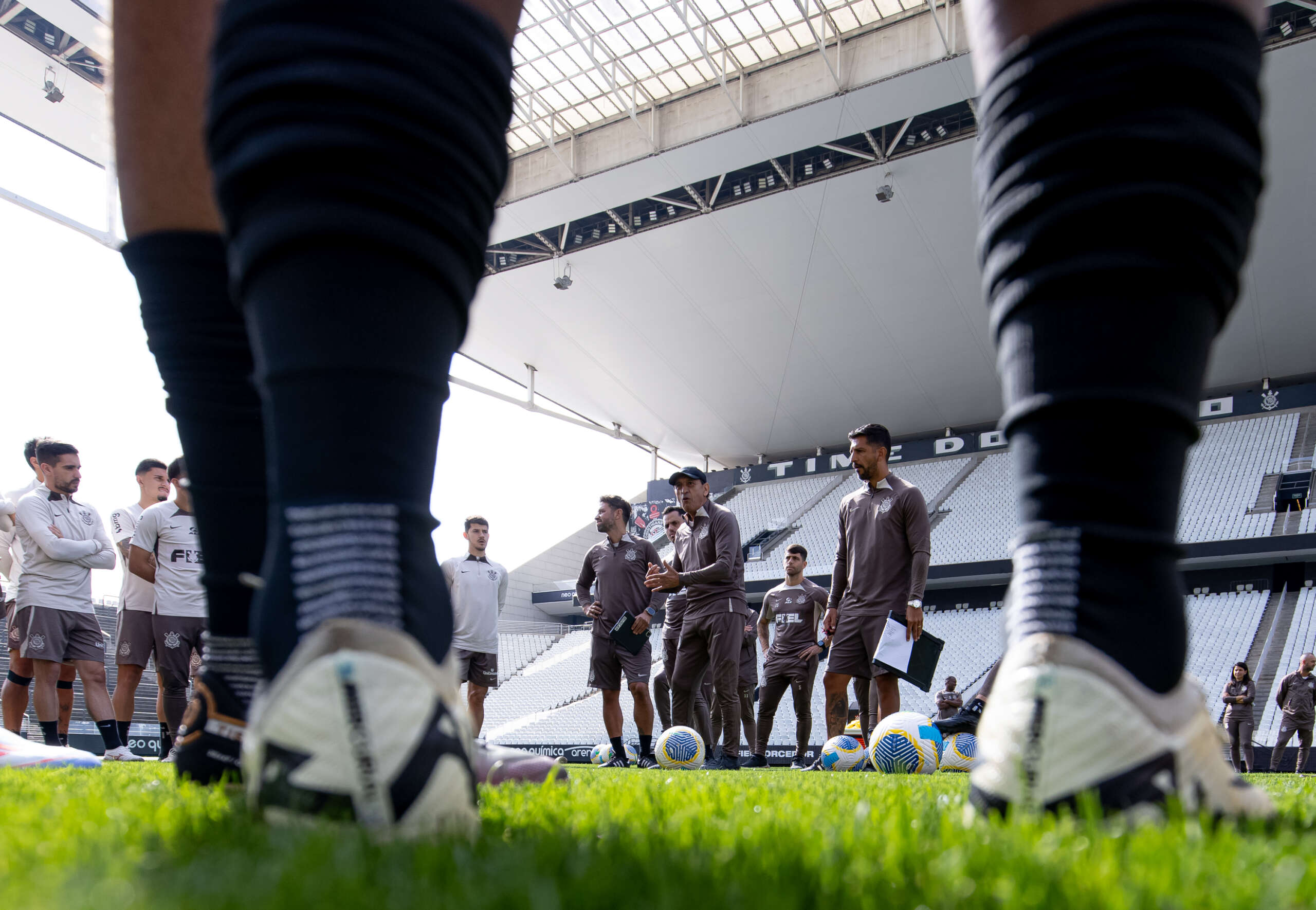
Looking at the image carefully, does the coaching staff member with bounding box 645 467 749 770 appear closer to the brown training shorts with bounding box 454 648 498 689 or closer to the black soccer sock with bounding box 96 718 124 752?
the brown training shorts with bounding box 454 648 498 689

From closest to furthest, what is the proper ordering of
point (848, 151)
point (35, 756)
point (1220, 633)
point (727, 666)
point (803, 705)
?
point (35, 756) < point (727, 666) < point (803, 705) < point (1220, 633) < point (848, 151)

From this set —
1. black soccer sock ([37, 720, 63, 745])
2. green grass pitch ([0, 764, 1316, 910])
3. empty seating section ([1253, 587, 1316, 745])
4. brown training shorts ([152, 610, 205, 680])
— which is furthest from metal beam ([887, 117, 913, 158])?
green grass pitch ([0, 764, 1316, 910])

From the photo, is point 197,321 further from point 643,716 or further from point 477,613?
point 477,613

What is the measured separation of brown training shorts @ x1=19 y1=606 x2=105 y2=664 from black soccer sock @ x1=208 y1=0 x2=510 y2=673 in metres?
6.49

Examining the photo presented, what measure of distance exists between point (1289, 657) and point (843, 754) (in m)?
14.7

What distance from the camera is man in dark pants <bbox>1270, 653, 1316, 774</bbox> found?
12922 mm

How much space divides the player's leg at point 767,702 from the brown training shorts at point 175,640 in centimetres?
548

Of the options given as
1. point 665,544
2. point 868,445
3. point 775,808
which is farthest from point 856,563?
point 665,544

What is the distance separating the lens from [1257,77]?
30.3 inches

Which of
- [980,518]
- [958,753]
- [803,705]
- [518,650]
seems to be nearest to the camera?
[958,753]

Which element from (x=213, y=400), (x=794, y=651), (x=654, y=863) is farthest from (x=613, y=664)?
(x=654, y=863)

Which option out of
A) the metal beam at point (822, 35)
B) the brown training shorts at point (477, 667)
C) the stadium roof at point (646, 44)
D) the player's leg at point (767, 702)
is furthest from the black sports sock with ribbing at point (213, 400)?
the stadium roof at point (646, 44)

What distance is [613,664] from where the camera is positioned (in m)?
7.64

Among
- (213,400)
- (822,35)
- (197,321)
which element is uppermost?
(822,35)
